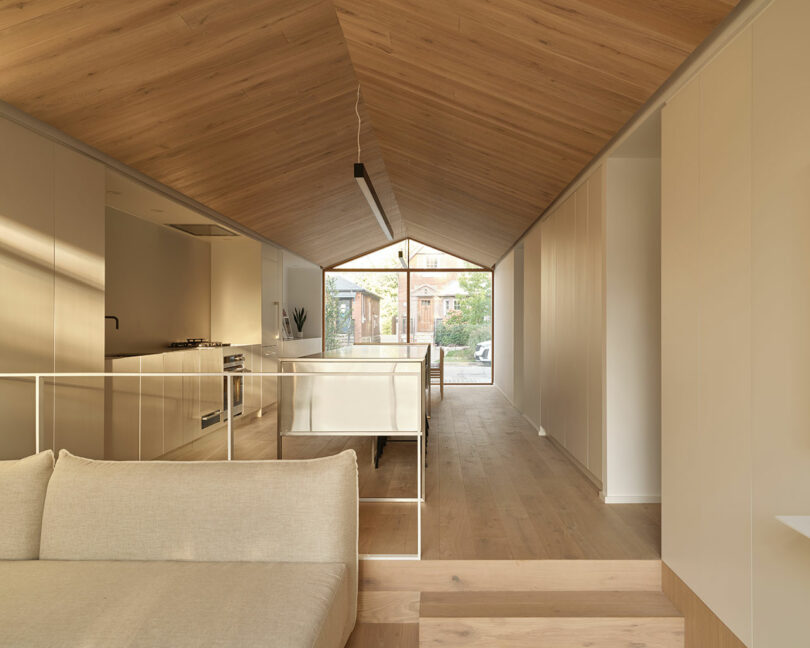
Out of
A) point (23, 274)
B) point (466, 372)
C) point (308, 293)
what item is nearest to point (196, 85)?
point (23, 274)

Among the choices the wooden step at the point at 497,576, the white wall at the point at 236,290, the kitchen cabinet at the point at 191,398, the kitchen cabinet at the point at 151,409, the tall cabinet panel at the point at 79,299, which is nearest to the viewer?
the wooden step at the point at 497,576

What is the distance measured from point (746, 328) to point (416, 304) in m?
8.74

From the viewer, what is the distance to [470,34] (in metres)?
2.64

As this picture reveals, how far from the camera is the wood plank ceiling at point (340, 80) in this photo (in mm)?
2367

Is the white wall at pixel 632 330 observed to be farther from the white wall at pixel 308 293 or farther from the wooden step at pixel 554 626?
the white wall at pixel 308 293

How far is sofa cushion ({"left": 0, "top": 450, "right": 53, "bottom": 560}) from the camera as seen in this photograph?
200 cm

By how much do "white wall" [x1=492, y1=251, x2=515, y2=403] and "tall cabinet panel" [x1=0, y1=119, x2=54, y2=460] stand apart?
576 cm

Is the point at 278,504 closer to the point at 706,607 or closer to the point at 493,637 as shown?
the point at 493,637

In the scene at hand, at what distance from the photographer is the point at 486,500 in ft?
11.1

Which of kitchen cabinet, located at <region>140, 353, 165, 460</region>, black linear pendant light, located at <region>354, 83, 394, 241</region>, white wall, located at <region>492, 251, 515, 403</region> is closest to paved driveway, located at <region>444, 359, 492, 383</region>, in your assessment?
white wall, located at <region>492, 251, 515, 403</region>

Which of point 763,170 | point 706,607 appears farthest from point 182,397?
point 763,170

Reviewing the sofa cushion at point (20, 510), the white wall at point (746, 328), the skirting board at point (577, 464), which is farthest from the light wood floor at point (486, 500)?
the sofa cushion at point (20, 510)

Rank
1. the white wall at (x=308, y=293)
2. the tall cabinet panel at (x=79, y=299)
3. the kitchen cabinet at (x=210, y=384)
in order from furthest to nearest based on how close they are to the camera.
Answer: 1. the white wall at (x=308, y=293)
2. the kitchen cabinet at (x=210, y=384)
3. the tall cabinet panel at (x=79, y=299)

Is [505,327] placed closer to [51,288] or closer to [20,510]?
[51,288]
